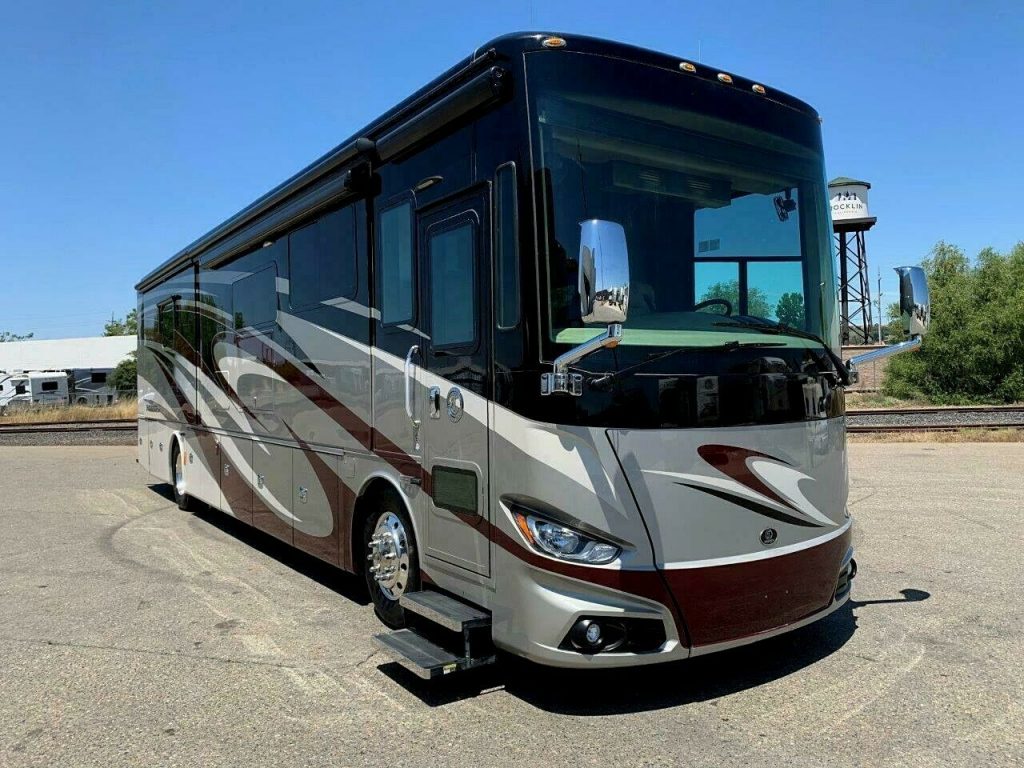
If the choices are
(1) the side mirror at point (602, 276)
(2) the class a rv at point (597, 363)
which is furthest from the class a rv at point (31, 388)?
(1) the side mirror at point (602, 276)

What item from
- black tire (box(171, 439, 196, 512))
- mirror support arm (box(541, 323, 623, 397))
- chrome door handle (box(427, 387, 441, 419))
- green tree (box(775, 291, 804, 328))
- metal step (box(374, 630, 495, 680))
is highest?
green tree (box(775, 291, 804, 328))

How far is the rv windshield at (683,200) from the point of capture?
3809 mm

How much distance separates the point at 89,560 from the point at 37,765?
4446mm

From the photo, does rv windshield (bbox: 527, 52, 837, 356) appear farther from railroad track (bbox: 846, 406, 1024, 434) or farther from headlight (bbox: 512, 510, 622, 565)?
railroad track (bbox: 846, 406, 1024, 434)

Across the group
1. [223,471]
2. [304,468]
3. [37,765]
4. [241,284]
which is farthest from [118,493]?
[37,765]

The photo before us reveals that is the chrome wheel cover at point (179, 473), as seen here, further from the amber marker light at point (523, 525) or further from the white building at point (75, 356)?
the white building at point (75, 356)

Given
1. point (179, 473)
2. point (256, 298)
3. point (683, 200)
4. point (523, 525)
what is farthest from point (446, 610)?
point (179, 473)

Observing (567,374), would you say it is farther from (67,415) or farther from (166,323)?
(67,415)

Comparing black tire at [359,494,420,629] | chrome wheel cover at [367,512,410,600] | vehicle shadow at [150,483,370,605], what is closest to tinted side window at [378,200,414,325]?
black tire at [359,494,420,629]

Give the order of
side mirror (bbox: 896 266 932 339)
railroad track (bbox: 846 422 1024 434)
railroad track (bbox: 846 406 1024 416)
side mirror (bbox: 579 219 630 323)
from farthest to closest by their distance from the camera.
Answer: railroad track (bbox: 846 406 1024 416) < railroad track (bbox: 846 422 1024 434) < side mirror (bbox: 896 266 932 339) < side mirror (bbox: 579 219 630 323)

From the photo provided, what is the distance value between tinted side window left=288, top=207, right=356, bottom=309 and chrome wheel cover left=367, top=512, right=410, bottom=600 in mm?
1579

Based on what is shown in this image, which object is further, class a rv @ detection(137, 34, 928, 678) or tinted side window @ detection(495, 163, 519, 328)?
tinted side window @ detection(495, 163, 519, 328)

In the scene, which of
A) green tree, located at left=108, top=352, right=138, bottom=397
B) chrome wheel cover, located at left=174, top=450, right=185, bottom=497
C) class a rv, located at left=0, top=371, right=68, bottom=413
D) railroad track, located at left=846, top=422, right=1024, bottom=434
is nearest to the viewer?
chrome wheel cover, located at left=174, top=450, right=185, bottom=497

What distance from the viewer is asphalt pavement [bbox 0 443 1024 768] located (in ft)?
11.8
